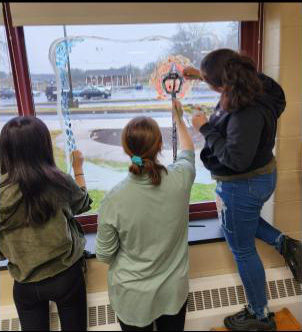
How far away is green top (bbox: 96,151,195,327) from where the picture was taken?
1148mm

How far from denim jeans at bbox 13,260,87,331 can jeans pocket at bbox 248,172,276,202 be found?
0.78m

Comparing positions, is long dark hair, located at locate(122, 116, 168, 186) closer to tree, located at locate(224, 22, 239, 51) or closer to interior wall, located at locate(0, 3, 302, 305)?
interior wall, located at locate(0, 3, 302, 305)

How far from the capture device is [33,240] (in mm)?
1225

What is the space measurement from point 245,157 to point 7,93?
1154 millimetres

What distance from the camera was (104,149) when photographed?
1.81 m

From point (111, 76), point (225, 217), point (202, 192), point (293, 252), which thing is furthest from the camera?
point (202, 192)

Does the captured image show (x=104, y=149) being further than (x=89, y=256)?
Yes

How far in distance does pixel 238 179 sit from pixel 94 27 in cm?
99

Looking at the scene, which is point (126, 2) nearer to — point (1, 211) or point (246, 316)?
point (1, 211)

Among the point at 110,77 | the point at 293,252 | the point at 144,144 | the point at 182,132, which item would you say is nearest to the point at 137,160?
the point at 144,144

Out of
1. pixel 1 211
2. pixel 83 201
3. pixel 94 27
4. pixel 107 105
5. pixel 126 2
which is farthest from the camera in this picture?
pixel 107 105

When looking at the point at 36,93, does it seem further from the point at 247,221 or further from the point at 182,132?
the point at 247,221

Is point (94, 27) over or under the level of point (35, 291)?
over

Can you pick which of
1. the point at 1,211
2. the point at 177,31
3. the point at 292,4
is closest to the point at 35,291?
the point at 1,211
